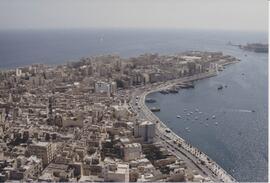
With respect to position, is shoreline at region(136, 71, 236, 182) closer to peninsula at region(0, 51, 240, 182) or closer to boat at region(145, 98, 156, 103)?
peninsula at region(0, 51, 240, 182)

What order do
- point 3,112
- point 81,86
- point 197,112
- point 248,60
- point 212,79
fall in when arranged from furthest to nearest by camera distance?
point 248,60, point 212,79, point 81,86, point 197,112, point 3,112

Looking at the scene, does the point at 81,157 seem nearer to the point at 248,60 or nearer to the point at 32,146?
the point at 32,146

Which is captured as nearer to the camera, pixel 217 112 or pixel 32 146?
pixel 32 146

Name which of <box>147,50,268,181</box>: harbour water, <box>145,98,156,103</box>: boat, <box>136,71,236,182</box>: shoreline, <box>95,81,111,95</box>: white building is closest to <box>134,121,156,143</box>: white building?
<box>136,71,236,182</box>: shoreline

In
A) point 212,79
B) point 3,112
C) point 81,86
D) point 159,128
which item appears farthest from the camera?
point 212,79

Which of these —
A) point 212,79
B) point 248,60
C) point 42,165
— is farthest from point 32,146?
point 248,60

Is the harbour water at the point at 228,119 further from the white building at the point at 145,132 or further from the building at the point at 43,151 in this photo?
the building at the point at 43,151

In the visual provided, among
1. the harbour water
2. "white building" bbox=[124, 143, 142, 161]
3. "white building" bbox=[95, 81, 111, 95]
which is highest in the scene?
"white building" bbox=[95, 81, 111, 95]
